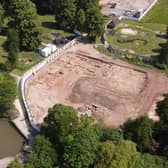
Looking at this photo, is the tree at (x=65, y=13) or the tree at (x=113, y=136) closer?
the tree at (x=113, y=136)

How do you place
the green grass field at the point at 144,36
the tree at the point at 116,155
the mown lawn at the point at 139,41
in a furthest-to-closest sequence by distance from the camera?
the green grass field at the point at 144,36
the mown lawn at the point at 139,41
the tree at the point at 116,155

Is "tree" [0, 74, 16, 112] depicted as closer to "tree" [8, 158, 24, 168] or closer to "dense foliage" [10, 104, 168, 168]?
"dense foliage" [10, 104, 168, 168]

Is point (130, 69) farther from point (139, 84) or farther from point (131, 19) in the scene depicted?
point (131, 19)

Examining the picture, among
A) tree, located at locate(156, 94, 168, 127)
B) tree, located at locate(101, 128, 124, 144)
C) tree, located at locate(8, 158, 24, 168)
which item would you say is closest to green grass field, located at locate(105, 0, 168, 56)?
tree, located at locate(156, 94, 168, 127)

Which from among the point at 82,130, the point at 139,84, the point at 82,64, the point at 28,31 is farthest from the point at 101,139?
the point at 28,31

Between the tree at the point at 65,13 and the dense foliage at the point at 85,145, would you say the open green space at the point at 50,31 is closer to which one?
the tree at the point at 65,13

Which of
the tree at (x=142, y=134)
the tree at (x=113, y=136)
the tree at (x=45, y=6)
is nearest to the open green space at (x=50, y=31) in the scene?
the tree at (x=45, y=6)
